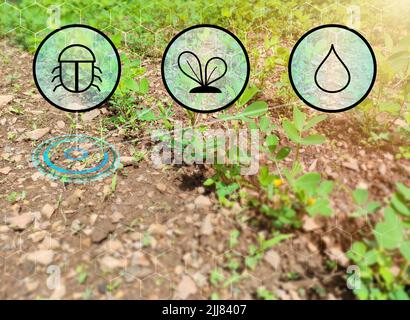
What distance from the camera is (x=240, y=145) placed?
1.72 meters

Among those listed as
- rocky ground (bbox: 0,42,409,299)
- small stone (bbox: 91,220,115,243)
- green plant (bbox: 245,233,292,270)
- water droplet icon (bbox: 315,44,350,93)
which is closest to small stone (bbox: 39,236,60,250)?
rocky ground (bbox: 0,42,409,299)

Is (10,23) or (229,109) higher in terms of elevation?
(10,23)

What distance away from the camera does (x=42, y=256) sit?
138 cm

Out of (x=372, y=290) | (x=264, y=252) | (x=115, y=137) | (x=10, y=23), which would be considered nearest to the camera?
(x=372, y=290)

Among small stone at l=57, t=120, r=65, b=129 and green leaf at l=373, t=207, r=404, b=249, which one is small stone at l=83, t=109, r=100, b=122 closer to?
small stone at l=57, t=120, r=65, b=129

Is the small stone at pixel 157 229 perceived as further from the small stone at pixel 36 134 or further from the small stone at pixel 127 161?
the small stone at pixel 36 134

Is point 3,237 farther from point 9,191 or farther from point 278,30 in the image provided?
point 278,30

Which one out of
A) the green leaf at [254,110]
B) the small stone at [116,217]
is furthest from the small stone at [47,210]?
the green leaf at [254,110]

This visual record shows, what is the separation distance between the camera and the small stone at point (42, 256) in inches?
53.7

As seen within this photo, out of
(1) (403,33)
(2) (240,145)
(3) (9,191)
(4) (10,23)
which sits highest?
(4) (10,23)

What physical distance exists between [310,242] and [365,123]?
63cm

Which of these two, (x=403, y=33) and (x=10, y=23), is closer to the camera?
(x=403, y=33)

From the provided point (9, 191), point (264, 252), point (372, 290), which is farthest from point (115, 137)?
point (372, 290)

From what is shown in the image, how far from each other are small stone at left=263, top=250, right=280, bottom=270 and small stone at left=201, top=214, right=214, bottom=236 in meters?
0.19
